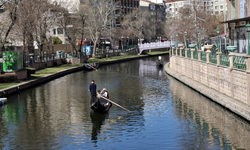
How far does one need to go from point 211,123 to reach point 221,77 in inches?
306

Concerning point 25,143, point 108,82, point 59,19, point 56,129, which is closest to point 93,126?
point 56,129

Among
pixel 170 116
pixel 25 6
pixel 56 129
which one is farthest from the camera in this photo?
pixel 25 6

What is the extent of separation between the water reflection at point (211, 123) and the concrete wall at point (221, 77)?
53.1 inches

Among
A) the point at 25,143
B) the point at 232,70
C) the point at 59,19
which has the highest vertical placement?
the point at 59,19

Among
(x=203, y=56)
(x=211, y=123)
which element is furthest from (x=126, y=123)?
(x=203, y=56)

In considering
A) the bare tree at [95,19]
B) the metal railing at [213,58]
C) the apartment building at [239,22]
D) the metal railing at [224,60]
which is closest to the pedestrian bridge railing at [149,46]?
the bare tree at [95,19]

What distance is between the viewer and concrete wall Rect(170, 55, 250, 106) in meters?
24.3

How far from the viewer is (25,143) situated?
1995cm

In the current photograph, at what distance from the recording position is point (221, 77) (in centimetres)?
3002

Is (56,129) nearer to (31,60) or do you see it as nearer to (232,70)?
(232,70)

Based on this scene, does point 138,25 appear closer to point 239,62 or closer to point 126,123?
point 239,62

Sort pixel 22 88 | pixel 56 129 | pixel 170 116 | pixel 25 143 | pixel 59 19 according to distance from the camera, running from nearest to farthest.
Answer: pixel 25 143 < pixel 56 129 < pixel 170 116 < pixel 22 88 < pixel 59 19

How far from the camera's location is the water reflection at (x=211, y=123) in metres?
19.1

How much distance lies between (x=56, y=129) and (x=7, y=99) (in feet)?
43.2
